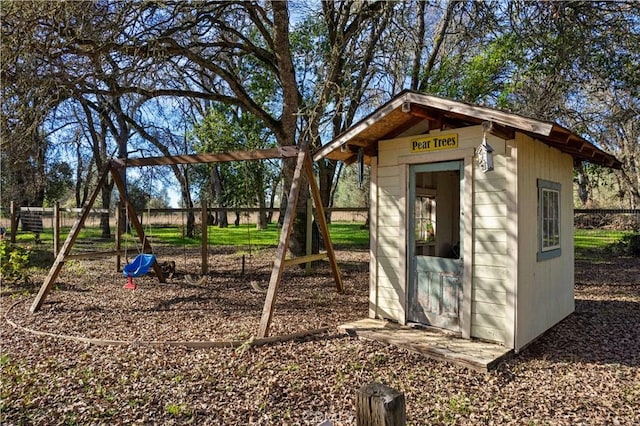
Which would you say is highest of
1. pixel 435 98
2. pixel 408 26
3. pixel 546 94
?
pixel 408 26

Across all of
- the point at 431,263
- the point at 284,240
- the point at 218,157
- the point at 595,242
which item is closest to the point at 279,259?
the point at 284,240

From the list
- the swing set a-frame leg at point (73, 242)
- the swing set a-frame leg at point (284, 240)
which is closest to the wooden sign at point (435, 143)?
the swing set a-frame leg at point (284, 240)

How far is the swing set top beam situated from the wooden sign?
5.38ft

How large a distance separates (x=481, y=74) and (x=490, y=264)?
9.17 meters

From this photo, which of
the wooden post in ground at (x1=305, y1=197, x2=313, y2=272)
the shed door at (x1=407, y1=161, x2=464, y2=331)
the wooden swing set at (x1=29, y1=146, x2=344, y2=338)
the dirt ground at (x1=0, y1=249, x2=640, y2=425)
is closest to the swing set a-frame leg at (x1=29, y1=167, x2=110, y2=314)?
the wooden swing set at (x1=29, y1=146, x2=344, y2=338)

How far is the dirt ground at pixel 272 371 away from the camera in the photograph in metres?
3.22

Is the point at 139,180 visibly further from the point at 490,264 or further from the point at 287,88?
the point at 490,264

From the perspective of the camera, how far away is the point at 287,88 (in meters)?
9.18

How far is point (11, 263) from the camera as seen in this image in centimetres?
755

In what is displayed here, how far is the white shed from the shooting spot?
4469mm

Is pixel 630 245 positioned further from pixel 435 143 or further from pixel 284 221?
pixel 284 221

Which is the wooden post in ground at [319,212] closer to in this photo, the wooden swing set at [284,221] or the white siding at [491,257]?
the wooden swing set at [284,221]

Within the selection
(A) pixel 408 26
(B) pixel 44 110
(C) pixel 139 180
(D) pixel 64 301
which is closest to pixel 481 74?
(A) pixel 408 26

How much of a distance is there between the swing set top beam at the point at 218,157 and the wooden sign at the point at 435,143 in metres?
1.64
